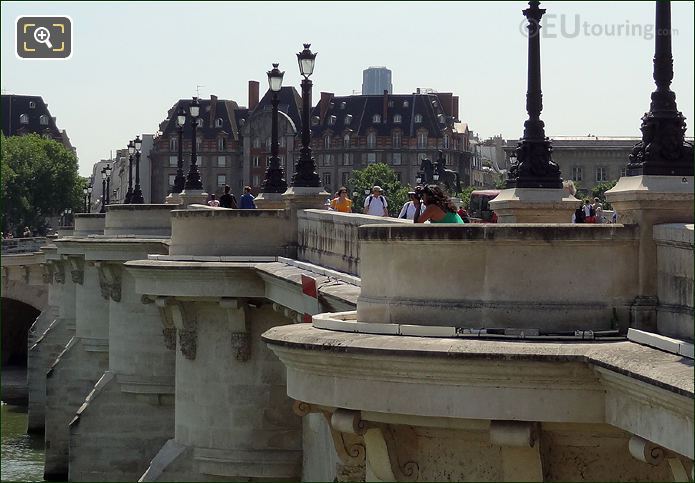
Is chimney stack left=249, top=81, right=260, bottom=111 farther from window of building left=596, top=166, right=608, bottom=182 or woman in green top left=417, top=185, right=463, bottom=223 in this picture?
woman in green top left=417, top=185, right=463, bottom=223

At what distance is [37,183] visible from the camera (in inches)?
5325

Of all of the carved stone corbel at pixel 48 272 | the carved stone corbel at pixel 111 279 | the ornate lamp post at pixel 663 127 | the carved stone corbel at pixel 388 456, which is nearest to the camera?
the ornate lamp post at pixel 663 127

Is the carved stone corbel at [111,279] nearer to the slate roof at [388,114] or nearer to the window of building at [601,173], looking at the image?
the window of building at [601,173]

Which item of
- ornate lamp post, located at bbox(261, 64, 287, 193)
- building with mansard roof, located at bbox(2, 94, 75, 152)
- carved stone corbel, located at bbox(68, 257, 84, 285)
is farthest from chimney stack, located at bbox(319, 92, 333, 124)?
ornate lamp post, located at bbox(261, 64, 287, 193)

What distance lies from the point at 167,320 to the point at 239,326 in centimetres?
237

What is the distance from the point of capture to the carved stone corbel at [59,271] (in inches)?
2314

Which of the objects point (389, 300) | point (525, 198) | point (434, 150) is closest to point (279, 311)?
point (525, 198)

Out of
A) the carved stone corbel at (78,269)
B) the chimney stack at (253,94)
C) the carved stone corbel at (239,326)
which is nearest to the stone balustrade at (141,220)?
the carved stone corbel at (78,269)

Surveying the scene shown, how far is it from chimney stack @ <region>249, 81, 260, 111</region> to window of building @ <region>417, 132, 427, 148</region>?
14.7 m

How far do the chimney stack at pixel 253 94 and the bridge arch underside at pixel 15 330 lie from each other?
51308 mm

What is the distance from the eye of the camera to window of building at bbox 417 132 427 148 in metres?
138

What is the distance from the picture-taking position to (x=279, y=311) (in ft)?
77.6

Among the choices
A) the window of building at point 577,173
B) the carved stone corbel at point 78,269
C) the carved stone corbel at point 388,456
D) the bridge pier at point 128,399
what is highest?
the window of building at point 577,173

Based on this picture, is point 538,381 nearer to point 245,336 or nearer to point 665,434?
point 665,434
